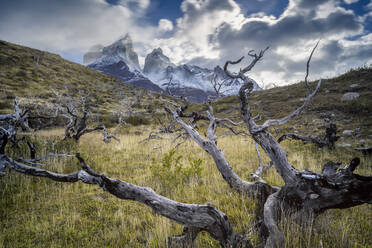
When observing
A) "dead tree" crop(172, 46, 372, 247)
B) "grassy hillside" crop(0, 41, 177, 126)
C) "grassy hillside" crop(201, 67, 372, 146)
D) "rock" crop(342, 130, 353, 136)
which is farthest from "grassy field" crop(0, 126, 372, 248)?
"grassy hillside" crop(0, 41, 177, 126)

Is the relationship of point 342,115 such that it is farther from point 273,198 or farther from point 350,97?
point 273,198

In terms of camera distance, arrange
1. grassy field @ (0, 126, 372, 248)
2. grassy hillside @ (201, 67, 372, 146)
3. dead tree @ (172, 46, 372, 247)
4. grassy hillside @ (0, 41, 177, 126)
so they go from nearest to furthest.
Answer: dead tree @ (172, 46, 372, 247), grassy field @ (0, 126, 372, 248), grassy hillside @ (201, 67, 372, 146), grassy hillside @ (0, 41, 177, 126)

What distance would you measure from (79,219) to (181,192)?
1948 millimetres

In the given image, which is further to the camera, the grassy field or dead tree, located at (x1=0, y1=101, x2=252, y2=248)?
the grassy field

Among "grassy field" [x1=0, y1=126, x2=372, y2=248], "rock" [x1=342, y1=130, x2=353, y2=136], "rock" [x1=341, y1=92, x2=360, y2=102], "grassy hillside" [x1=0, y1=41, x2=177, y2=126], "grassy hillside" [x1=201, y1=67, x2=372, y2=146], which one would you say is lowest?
"grassy field" [x1=0, y1=126, x2=372, y2=248]

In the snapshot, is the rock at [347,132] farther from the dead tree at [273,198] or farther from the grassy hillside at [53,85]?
the grassy hillside at [53,85]

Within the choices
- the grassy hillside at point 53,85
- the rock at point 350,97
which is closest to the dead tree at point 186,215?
the rock at point 350,97

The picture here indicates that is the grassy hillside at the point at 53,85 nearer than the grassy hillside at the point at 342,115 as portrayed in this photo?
No

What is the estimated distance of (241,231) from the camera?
6.99 feet

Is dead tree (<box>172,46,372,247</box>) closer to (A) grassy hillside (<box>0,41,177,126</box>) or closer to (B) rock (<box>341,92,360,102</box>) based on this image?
(B) rock (<box>341,92,360,102</box>)

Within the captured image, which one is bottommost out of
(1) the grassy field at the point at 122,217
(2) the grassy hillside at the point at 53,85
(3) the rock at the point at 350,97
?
(1) the grassy field at the point at 122,217

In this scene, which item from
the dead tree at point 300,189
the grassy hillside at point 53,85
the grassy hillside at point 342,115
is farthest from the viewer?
the grassy hillside at point 53,85

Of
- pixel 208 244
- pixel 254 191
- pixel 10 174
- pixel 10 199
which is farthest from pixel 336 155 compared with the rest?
pixel 10 174

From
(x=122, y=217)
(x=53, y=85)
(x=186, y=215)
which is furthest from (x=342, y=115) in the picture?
(x=53, y=85)
